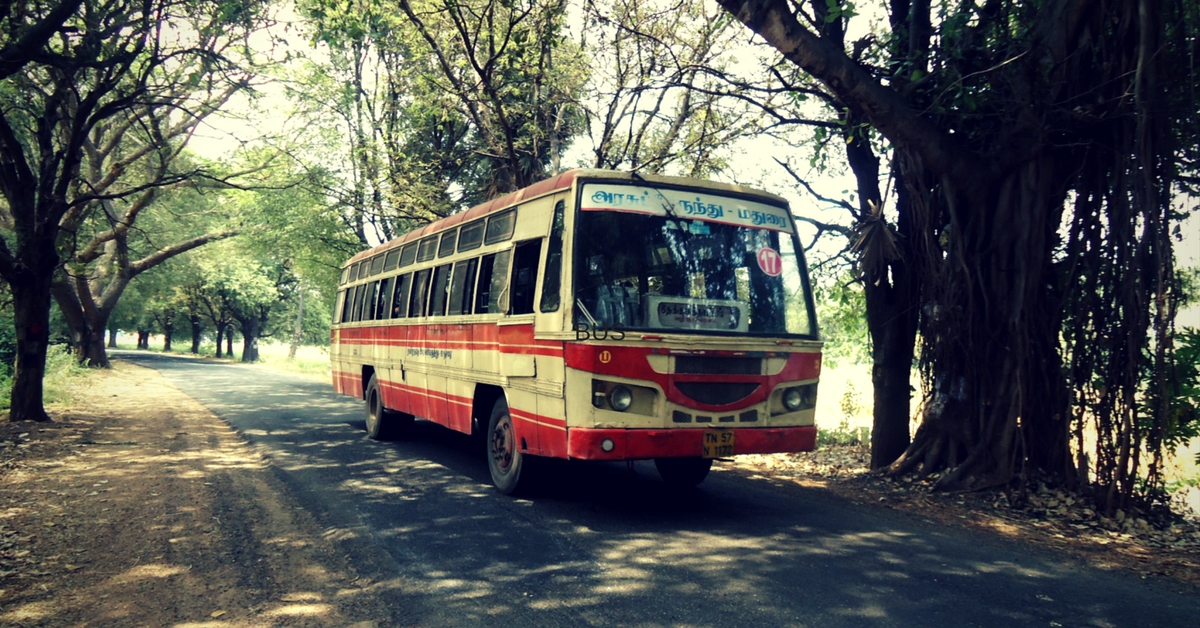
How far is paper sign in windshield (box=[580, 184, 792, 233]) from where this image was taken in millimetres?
6969

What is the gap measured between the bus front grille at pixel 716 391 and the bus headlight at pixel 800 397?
1.32ft

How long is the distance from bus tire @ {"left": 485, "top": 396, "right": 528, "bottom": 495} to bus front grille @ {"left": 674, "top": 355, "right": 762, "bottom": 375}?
1.82m

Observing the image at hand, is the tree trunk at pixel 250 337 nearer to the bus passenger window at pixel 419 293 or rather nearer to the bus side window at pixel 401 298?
the bus side window at pixel 401 298

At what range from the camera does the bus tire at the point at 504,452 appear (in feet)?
25.1

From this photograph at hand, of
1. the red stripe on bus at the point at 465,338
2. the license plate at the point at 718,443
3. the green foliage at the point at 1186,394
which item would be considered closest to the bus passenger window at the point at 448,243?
the red stripe on bus at the point at 465,338

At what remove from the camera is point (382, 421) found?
39.7 feet

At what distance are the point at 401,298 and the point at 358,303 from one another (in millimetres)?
2701

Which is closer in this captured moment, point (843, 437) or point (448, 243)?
point (448, 243)

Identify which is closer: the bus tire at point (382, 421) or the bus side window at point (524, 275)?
the bus side window at point (524, 275)

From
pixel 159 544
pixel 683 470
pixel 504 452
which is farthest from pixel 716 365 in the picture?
pixel 159 544

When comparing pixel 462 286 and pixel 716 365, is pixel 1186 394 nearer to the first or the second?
pixel 716 365

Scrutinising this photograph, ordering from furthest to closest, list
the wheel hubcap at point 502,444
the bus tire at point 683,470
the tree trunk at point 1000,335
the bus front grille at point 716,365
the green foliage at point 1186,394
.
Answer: the bus tire at point 683,470
the tree trunk at point 1000,335
the wheel hubcap at point 502,444
the green foliage at point 1186,394
the bus front grille at point 716,365

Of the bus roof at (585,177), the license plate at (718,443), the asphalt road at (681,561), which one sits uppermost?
the bus roof at (585,177)

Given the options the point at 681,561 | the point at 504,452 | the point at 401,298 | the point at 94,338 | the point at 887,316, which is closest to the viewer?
the point at 681,561
